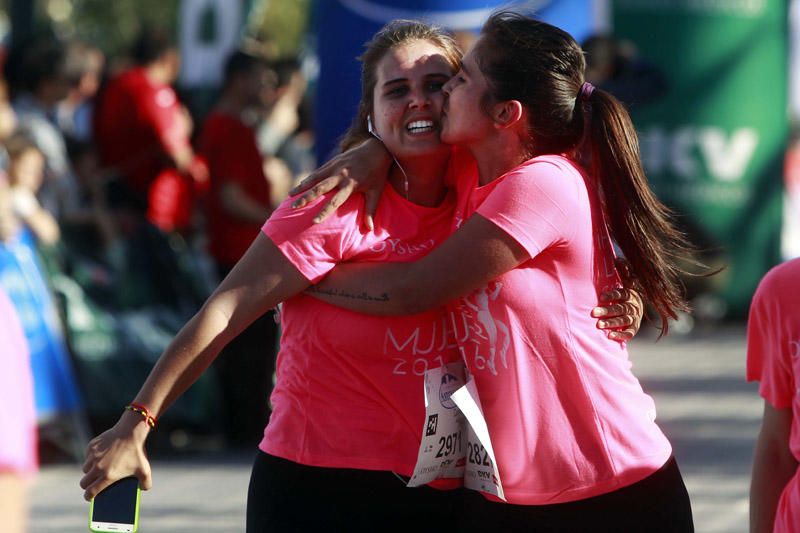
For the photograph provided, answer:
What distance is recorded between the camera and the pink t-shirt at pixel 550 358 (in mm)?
2756

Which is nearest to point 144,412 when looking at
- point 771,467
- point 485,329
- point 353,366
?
point 353,366

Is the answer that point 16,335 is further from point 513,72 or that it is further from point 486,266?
point 513,72

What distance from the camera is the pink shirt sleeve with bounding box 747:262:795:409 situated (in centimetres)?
277

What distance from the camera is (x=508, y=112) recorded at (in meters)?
2.86

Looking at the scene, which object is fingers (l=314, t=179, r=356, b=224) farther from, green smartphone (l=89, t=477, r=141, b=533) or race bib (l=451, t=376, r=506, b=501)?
green smartphone (l=89, t=477, r=141, b=533)

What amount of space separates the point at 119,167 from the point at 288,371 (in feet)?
17.9

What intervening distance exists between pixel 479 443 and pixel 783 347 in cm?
64

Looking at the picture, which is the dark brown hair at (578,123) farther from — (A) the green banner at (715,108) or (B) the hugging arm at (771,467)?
(A) the green banner at (715,108)

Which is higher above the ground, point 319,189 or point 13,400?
point 319,189

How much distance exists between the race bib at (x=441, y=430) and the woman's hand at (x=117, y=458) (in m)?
0.56

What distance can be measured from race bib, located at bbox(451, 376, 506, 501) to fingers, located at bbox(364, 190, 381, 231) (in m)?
0.40

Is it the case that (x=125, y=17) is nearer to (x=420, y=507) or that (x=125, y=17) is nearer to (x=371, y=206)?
(x=371, y=206)

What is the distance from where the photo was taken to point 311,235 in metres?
2.86

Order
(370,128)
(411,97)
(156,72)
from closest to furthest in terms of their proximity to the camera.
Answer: (411,97) → (370,128) → (156,72)
